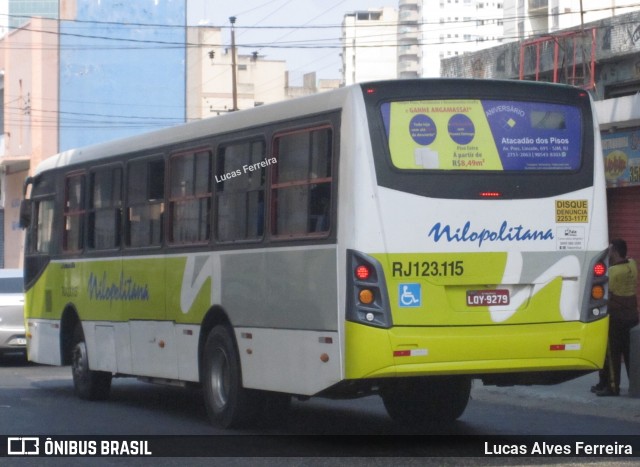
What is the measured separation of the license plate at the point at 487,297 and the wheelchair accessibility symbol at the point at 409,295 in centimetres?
47

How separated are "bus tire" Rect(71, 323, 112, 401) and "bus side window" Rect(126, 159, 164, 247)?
2009 millimetres

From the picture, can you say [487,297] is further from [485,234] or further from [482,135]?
[482,135]

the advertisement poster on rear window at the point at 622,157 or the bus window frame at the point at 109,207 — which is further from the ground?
the advertisement poster on rear window at the point at 622,157

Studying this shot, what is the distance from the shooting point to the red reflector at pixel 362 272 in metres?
10.4

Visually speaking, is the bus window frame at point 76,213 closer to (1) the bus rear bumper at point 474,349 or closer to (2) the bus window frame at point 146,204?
(2) the bus window frame at point 146,204

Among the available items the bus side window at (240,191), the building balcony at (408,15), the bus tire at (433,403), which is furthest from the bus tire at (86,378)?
the building balcony at (408,15)

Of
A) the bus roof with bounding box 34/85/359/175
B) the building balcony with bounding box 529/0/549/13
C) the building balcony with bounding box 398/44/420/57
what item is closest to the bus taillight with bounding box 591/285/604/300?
the bus roof with bounding box 34/85/359/175

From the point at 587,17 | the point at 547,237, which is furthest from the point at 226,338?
the point at 587,17

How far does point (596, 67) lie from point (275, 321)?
16.4 metres

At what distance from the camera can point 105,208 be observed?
52.1ft

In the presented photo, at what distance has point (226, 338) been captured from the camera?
1270cm

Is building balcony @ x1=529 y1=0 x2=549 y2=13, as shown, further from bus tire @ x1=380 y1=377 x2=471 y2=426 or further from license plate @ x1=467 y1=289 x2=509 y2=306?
license plate @ x1=467 y1=289 x2=509 y2=306

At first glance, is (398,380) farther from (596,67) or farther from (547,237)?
(596,67)

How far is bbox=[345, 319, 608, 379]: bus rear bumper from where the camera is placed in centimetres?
1036
